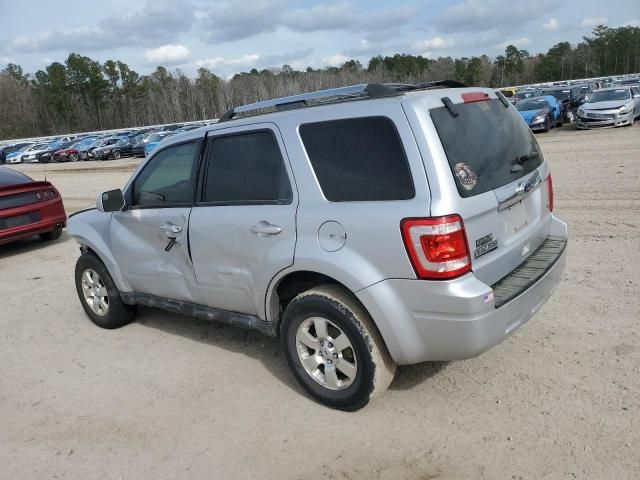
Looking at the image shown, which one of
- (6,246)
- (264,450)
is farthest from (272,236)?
(6,246)

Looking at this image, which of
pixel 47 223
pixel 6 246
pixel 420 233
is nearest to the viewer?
pixel 420 233

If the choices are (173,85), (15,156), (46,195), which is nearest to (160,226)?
(46,195)

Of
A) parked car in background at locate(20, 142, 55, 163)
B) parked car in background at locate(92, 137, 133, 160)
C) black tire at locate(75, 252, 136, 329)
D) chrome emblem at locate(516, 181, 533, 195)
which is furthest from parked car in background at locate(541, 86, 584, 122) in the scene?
parked car in background at locate(20, 142, 55, 163)

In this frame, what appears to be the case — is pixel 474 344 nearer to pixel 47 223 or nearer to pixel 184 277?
pixel 184 277

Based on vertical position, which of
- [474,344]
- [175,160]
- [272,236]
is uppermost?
[175,160]

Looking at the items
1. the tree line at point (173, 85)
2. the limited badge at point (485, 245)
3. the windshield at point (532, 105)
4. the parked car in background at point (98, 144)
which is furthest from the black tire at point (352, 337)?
the tree line at point (173, 85)

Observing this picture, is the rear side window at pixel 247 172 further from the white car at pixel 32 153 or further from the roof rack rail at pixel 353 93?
the white car at pixel 32 153

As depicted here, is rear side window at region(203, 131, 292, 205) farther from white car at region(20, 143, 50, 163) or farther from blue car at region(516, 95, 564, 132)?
white car at region(20, 143, 50, 163)

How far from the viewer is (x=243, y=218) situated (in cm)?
379

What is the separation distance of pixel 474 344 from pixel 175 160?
2.73m

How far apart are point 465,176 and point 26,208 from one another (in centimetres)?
807

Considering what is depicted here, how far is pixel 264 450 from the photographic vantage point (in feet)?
10.8

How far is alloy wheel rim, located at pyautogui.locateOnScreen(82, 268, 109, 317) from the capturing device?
212 inches

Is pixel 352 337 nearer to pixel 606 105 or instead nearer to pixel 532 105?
pixel 606 105
